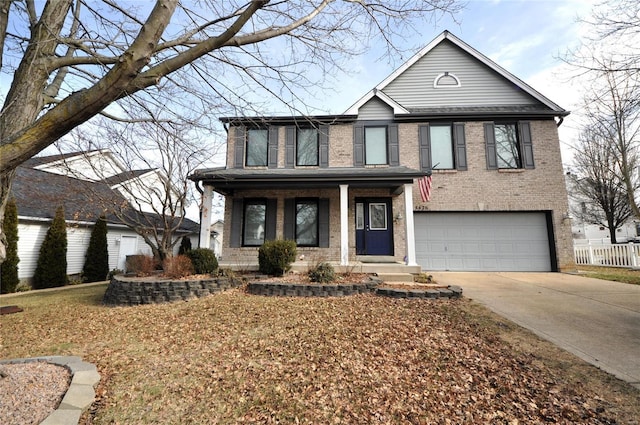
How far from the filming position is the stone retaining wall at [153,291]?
6.59 meters

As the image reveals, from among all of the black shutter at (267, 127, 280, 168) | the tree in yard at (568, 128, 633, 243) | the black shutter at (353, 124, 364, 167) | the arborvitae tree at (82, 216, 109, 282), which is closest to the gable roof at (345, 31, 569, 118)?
the black shutter at (353, 124, 364, 167)

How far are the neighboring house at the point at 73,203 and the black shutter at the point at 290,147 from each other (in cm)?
500

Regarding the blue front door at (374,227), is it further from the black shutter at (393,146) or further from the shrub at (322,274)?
the shrub at (322,274)

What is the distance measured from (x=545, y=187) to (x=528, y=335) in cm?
887

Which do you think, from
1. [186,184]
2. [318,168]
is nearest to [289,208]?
[318,168]

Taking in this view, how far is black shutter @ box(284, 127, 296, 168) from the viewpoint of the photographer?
37.4 ft

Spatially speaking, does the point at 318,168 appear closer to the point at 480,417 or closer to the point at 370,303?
the point at 370,303

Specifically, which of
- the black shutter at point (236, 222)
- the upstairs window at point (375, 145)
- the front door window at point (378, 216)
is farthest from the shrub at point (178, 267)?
the upstairs window at point (375, 145)

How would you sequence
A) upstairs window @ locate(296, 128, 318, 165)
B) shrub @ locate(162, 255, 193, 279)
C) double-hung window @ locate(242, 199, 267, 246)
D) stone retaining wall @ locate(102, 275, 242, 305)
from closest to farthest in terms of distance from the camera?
stone retaining wall @ locate(102, 275, 242, 305)
shrub @ locate(162, 255, 193, 279)
double-hung window @ locate(242, 199, 267, 246)
upstairs window @ locate(296, 128, 318, 165)

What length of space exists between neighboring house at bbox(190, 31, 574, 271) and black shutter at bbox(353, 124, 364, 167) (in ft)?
0.13

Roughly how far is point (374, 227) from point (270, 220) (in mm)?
3906

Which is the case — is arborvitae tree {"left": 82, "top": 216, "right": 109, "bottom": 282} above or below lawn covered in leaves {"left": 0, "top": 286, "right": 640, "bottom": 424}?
above

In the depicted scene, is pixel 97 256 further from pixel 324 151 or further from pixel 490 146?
pixel 490 146

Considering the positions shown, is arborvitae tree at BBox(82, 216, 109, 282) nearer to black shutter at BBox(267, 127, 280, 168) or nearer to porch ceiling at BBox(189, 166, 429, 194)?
porch ceiling at BBox(189, 166, 429, 194)
